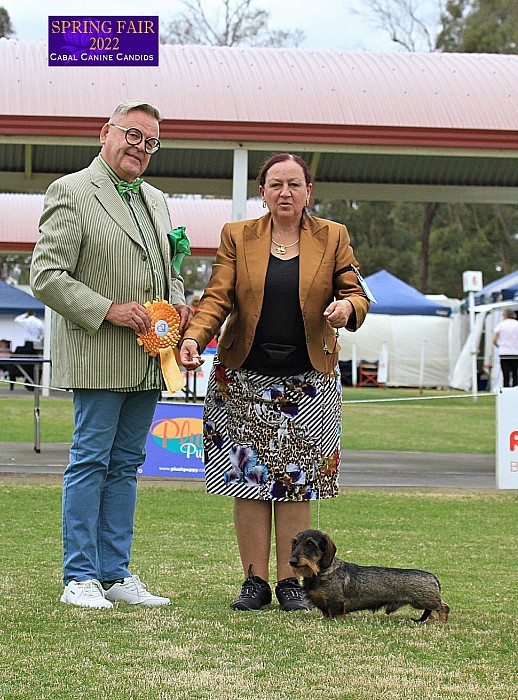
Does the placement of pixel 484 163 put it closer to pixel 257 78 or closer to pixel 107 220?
pixel 257 78

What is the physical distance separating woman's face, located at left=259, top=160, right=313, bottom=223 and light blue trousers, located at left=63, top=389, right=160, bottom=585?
0.95 meters

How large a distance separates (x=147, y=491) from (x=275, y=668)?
557cm

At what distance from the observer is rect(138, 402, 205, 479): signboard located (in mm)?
9367

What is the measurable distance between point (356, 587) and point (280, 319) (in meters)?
1.14

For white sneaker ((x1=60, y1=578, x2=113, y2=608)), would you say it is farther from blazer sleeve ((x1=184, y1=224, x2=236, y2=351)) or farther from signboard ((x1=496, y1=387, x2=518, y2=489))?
signboard ((x1=496, y1=387, x2=518, y2=489))

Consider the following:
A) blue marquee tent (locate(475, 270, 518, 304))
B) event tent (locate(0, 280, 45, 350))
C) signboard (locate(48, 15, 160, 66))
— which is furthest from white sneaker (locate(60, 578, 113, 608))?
event tent (locate(0, 280, 45, 350))

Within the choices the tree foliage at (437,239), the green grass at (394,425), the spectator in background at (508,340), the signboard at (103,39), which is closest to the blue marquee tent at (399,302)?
the green grass at (394,425)

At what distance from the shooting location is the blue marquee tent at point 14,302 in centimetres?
2861

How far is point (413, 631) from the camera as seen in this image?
428cm

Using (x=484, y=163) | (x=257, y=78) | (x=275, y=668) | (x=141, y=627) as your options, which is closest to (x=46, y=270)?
(x=141, y=627)

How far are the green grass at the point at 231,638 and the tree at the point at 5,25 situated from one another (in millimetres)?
50526

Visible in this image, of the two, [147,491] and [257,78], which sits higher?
[257,78]

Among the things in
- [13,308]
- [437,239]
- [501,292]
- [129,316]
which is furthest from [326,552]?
[437,239]

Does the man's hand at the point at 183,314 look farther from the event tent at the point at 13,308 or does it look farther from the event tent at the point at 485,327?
the event tent at the point at 13,308
